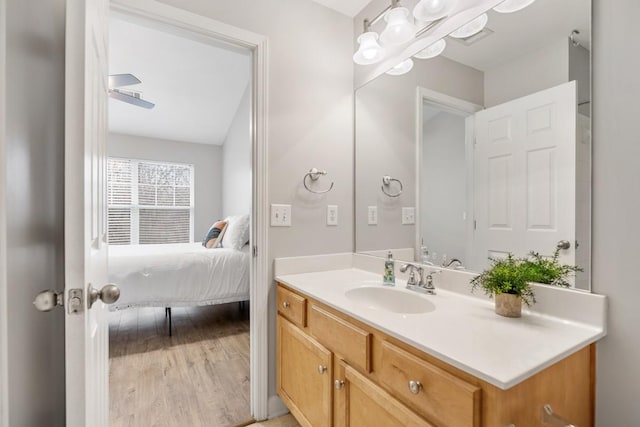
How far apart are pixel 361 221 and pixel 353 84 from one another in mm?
905

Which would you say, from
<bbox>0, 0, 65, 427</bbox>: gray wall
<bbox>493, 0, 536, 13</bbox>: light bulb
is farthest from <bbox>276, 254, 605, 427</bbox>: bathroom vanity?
<bbox>493, 0, 536, 13</bbox>: light bulb

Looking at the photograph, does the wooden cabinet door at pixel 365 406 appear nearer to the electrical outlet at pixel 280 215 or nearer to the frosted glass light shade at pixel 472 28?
the electrical outlet at pixel 280 215

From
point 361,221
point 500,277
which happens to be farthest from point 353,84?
point 500,277

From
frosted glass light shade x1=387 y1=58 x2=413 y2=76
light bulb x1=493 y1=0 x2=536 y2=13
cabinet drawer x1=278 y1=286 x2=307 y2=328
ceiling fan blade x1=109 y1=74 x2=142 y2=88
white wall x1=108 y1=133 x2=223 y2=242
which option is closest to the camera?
light bulb x1=493 y1=0 x2=536 y2=13

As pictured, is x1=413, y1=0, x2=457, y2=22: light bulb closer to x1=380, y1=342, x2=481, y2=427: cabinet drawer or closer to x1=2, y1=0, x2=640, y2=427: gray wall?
x1=2, y1=0, x2=640, y2=427: gray wall

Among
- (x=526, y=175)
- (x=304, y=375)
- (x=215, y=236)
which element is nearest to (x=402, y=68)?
(x=526, y=175)

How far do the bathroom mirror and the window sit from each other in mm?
4393

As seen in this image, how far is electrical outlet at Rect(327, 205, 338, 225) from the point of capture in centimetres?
185

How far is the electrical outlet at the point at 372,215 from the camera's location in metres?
1.86

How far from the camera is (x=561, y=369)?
0.80 m

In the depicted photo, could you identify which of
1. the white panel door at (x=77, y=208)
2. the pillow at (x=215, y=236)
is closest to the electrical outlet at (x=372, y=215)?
the white panel door at (x=77, y=208)

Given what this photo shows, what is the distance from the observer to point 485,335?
864 millimetres

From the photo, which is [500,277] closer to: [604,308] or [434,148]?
[604,308]

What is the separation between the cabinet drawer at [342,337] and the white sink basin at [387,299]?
0.58 ft
